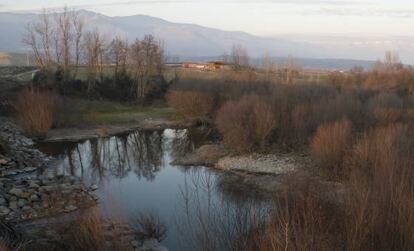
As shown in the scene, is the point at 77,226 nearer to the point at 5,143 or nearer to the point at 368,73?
the point at 5,143

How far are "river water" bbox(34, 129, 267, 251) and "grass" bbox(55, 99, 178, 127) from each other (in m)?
3.99

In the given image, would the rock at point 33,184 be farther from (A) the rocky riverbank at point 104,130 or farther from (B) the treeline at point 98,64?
(B) the treeline at point 98,64

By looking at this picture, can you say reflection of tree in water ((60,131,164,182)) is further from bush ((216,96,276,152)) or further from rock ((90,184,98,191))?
bush ((216,96,276,152))

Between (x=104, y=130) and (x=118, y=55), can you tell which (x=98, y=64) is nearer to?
(x=118, y=55)

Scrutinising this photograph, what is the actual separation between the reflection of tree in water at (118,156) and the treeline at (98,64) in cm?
1547

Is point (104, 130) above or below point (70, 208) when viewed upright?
below

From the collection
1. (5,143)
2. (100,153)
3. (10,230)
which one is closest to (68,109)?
(100,153)

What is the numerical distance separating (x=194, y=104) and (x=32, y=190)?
2619 centimetres

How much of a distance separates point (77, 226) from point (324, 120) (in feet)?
65.3

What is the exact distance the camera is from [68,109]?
41.8 metres

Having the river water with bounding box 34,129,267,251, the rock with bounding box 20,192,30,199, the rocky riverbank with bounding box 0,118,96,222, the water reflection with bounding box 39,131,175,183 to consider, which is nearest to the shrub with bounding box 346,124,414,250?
the river water with bounding box 34,129,267,251

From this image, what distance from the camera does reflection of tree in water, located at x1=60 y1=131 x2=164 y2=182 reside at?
2771cm

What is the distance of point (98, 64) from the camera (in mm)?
59625

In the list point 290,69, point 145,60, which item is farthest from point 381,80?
point 145,60
